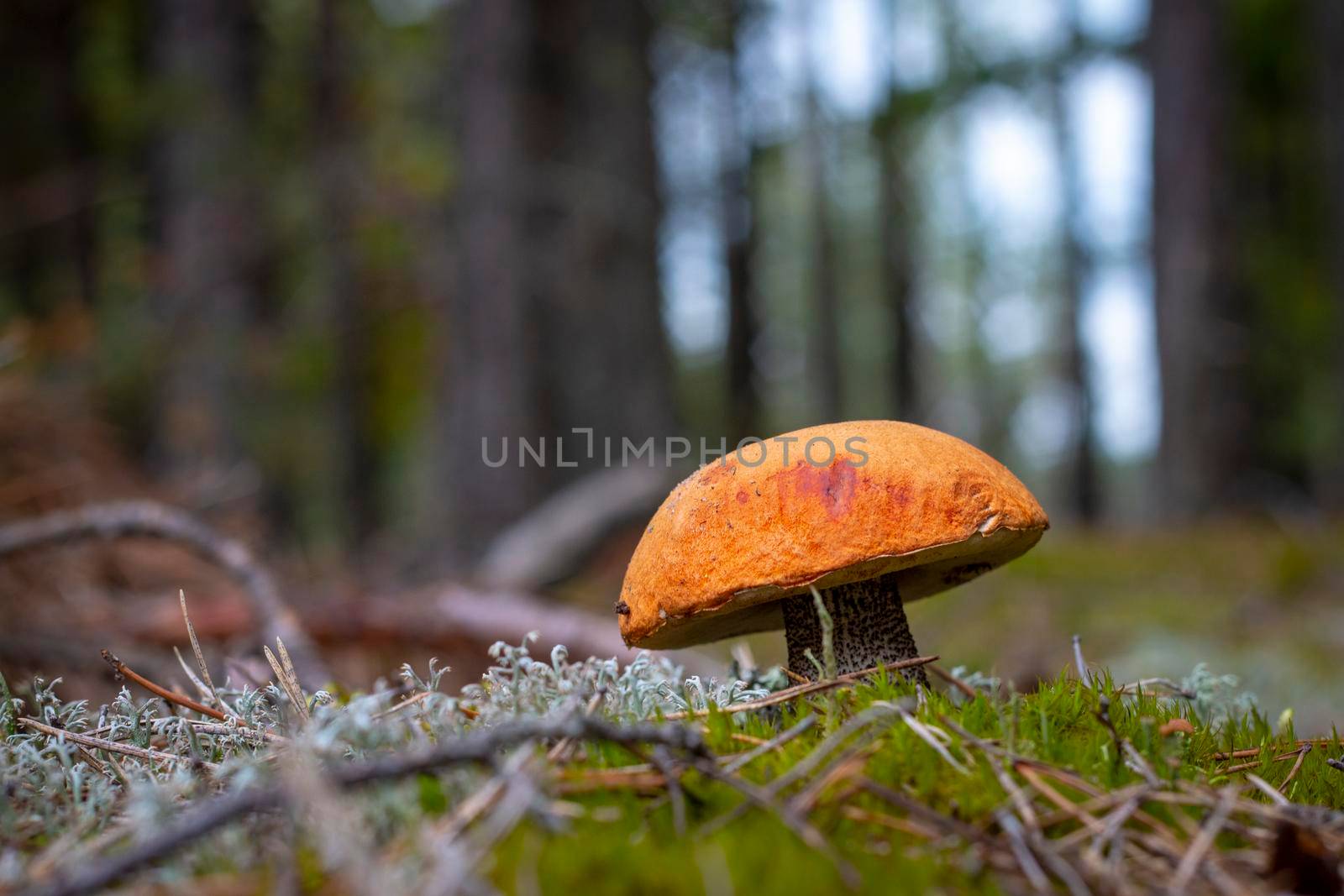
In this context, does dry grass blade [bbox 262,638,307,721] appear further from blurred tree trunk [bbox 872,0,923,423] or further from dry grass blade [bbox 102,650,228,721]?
blurred tree trunk [bbox 872,0,923,423]

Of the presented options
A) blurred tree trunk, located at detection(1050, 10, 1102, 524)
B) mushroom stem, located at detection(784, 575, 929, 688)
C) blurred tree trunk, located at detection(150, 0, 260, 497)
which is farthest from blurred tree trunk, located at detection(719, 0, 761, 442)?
mushroom stem, located at detection(784, 575, 929, 688)

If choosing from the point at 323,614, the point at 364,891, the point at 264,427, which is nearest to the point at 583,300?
the point at 264,427

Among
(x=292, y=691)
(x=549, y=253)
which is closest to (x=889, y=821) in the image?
(x=292, y=691)

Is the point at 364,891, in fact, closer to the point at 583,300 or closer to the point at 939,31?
the point at 583,300

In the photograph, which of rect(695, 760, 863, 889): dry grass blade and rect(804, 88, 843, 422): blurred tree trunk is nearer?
rect(695, 760, 863, 889): dry grass blade

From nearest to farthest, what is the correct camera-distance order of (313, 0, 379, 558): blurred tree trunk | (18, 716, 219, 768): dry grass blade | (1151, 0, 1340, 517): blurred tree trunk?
(18, 716, 219, 768): dry grass blade, (1151, 0, 1340, 517): blurred tree trunk, (313, 0, 379, 558): blurred tree trunk

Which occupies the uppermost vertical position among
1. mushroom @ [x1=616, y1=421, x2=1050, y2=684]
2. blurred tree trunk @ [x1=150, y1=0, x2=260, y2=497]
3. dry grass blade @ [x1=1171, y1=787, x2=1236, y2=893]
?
blurred tree trunk @ [x1=150, y1=0, x2=260, y2=497]

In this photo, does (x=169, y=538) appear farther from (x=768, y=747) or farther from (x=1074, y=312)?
(x=1074, y=312)
